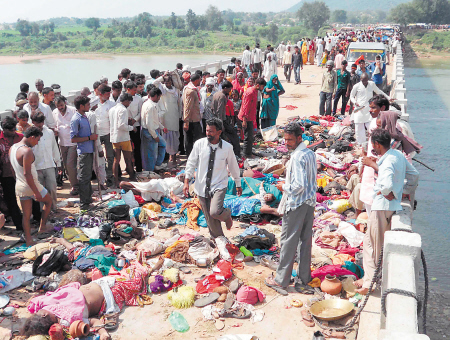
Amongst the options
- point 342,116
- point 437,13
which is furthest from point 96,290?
point 437,13

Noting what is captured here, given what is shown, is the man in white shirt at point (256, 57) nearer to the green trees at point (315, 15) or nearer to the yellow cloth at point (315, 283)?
the yellow cloth at point (315, 283)

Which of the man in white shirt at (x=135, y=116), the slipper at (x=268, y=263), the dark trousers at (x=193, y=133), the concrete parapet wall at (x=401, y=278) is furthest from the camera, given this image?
the dark trousers at (x=193, y=133)

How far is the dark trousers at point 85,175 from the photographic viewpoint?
723 centimetres

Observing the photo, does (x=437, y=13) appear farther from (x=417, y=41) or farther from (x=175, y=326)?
(x=175, y=326)

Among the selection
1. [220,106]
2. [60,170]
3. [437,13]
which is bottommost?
[60,170]

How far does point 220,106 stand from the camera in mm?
9141

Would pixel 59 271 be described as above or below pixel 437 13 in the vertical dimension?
below

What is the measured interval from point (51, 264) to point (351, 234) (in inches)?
161

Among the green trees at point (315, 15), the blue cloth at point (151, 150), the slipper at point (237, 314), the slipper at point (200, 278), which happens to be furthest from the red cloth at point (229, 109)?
the green trees at point (315, 15)

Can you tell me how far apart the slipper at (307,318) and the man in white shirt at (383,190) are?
2.45 feet

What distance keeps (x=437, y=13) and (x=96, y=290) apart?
110613 millimetres

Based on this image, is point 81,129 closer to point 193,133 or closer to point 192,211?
point 192,211

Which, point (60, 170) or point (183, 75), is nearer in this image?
point (60, 170)

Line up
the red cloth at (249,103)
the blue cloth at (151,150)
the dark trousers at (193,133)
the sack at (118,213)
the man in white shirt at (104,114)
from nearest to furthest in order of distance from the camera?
1. the sack at (118,213)
2. the man in white shirt at (104,114)
3. the blue cloth at (151,150)
4. the dark trousers at (193,133)
5. the red cloth at (249,103)
